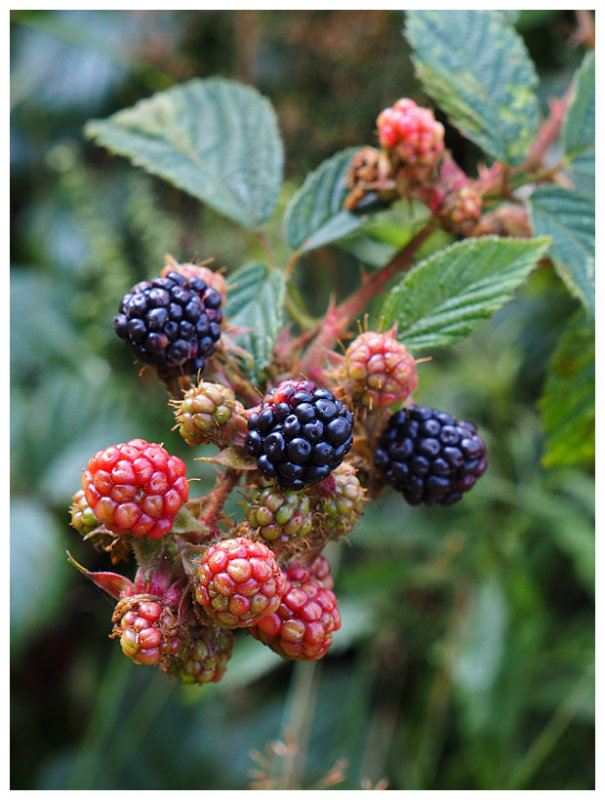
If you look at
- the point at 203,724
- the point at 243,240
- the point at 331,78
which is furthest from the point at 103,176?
the point at 203,724

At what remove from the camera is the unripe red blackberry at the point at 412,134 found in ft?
2.52

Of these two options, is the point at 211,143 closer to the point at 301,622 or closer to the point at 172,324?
the point at 172,324

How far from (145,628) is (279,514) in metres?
0.14

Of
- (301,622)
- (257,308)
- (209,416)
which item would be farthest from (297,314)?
(301,622)

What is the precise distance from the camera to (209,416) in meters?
0.58

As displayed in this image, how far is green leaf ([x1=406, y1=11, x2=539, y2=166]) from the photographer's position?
876 millimetres

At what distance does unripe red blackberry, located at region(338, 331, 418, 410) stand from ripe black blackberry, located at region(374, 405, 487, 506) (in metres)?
0.05

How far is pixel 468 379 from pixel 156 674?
3.34ft

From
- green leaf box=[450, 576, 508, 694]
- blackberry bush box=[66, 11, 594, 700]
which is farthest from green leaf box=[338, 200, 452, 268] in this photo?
green leaf box=[450, 576, 508, 694]

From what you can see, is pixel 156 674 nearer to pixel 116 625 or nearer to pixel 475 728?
pixel 475 728

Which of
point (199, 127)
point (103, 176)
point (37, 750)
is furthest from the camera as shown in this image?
point (103, 176)

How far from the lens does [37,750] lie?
1742mm

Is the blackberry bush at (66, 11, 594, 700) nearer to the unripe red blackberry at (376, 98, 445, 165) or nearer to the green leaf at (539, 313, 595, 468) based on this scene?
the unripe red blackberry at (376, 98, 445, 165)

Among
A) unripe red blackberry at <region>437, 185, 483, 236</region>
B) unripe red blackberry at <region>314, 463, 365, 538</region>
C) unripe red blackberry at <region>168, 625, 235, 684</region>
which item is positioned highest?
unripe red blackberry at <region>437, 185, 483, 236</region>
